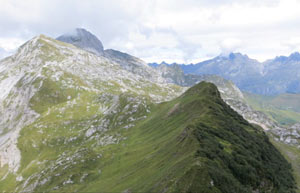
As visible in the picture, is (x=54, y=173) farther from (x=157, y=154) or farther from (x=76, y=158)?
(x=157, y=154)

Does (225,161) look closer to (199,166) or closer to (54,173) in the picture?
(199,166)

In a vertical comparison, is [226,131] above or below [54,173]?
above

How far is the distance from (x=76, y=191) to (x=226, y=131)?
93196 mm

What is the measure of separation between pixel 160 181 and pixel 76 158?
115801 mm

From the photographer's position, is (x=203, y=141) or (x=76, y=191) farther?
(x=76, y=191)

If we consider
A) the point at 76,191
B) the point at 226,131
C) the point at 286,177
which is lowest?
the point at 286,177

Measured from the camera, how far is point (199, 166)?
293 ft

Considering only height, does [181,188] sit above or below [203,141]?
below

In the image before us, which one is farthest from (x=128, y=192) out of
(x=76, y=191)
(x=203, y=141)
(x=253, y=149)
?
(x=253, y=149)

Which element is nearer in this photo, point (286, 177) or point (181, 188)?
point (181, 188)

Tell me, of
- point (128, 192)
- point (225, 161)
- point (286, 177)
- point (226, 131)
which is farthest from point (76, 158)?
point (286, 177)

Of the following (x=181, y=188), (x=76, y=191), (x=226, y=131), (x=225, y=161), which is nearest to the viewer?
(x=181, y=188)

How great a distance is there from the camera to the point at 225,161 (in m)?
109

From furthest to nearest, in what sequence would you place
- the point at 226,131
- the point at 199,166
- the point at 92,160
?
the point at 92,160 < the point at 226,131 < the point at 199,166
